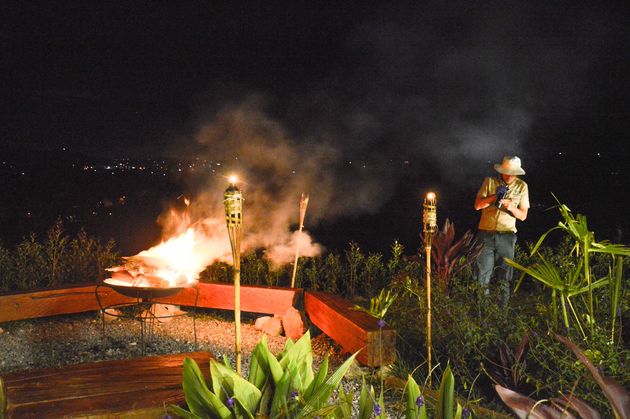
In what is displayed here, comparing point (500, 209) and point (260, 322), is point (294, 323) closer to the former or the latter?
point (260, 322)

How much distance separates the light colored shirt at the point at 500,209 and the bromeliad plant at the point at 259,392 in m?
3.46

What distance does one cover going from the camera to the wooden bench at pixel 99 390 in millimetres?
2396

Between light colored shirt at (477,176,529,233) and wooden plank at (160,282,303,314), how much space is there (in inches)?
78.3

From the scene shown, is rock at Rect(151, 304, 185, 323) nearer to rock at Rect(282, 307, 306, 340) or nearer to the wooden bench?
rock at Rect(282, 307, 306, 340)

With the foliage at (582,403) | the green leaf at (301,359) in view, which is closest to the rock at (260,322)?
the green leaf at (301,359)

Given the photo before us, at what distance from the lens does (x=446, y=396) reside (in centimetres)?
216

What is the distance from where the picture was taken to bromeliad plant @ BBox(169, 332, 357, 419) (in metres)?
2.18

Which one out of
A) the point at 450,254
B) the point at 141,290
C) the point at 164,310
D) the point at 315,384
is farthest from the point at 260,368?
the point at 164,310

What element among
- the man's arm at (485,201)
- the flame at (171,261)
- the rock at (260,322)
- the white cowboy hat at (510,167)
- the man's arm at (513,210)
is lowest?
the rock at (260,322)

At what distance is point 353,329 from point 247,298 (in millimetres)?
1741

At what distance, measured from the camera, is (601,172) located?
26.7 meters

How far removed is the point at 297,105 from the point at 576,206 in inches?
434

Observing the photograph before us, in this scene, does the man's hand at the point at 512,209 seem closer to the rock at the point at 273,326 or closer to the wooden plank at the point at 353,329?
the wooden plank at the point at 353,329

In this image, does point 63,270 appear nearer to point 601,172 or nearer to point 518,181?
point 518,181
